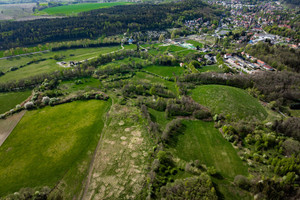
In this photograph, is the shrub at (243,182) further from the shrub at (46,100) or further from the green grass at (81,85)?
the shrub at (46,100)

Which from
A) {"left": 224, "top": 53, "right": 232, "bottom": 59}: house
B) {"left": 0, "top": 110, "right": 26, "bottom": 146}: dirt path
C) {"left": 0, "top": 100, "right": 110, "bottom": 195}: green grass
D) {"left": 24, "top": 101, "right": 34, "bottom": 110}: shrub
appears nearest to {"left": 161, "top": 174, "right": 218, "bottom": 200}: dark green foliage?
{"left": 0, "top": 100, "right": 110, "bottom": 195}: green grass

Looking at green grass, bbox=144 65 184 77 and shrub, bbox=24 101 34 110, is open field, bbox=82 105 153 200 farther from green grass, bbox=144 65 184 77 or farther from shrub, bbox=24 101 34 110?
green grass, bbox=144 65 184 77

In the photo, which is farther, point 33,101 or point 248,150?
point 33,101

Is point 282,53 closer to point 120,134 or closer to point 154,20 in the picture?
point 120,134

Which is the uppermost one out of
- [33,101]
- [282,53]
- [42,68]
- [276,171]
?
[282,53]

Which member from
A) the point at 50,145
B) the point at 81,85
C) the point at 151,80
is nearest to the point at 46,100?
the point at 81,85

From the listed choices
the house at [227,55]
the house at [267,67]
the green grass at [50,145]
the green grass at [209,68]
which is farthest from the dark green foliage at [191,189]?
the house at [227,55]

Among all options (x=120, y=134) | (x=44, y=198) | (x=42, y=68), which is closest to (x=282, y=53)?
(x=120, y=134)
